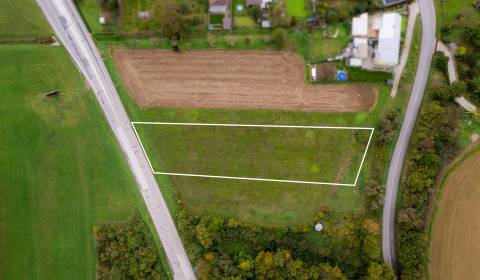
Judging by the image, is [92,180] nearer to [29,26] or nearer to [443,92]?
[29,26]

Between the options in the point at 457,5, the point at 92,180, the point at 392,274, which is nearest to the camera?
the point at 392,274

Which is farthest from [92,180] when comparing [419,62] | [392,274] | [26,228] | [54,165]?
[419,62]

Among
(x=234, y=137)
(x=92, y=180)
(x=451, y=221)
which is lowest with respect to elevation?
(x=451, y=221)

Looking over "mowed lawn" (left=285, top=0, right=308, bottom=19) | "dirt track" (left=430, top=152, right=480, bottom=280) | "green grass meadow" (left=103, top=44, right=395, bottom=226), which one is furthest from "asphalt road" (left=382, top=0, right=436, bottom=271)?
"mowed lawn" (left=285, top=0, right=308, bottom=19)

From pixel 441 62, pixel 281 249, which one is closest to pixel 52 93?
pixel 281 249

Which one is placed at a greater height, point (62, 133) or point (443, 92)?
point (443, 92)

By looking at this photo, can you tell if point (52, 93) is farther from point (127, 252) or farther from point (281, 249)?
point (281, 249)

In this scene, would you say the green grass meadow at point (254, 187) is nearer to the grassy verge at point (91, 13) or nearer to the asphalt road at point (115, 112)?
the asphalt road at point (115, 112)
